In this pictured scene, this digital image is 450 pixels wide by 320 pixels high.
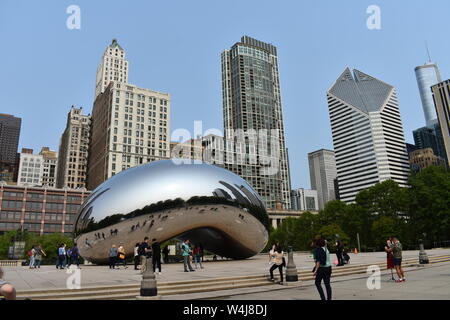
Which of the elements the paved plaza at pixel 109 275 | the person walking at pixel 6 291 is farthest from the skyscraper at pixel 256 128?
the person walking at pixel 6 291

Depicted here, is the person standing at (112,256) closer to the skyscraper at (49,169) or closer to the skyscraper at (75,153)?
the skyscraper at (75,153)

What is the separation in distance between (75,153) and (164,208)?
465ft

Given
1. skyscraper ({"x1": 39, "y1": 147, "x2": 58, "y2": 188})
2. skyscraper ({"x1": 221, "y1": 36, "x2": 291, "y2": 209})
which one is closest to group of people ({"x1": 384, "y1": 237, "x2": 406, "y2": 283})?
skyscraper ({"x1": 221, "y1": 36, "x2": 291, "y2": 209})

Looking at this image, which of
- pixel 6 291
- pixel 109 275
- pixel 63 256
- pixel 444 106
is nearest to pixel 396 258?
pixel 109 275

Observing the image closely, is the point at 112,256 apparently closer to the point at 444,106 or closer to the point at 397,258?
the point at 397,258

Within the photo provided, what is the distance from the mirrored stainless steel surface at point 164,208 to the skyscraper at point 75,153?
131516mm

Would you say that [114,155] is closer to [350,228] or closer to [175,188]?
[350,228]

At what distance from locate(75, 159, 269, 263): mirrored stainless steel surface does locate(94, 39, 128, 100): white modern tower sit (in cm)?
15172

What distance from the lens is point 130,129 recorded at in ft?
395

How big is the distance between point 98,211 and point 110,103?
109m

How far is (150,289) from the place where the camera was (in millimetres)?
10844

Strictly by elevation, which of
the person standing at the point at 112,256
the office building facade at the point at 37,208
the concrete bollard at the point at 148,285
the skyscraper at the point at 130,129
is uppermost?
the skyscraper at the point at 130,129

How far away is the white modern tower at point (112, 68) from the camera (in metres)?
164
